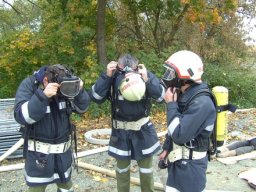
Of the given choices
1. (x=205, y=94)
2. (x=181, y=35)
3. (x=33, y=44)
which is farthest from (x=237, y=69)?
(x=205, y=94)

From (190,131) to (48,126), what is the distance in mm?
1351

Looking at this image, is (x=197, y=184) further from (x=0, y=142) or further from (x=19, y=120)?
(x=0, y=142)

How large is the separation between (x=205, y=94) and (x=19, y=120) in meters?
1.68

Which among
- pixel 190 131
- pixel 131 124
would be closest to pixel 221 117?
pixel 131 124

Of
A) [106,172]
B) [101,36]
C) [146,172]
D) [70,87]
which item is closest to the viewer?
[70,87]

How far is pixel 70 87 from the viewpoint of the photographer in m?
3.34

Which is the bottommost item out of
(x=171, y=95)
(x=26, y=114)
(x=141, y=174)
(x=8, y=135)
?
(x=141, y=174)

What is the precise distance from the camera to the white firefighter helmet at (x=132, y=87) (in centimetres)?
384

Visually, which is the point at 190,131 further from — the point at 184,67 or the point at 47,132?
the point at 47,132

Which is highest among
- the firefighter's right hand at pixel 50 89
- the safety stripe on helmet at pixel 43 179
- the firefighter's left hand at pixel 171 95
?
the firefighter's right hand at pixel 50 89

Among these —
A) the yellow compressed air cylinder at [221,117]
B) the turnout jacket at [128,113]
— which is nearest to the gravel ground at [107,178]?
the turnout jacket at [128,113]

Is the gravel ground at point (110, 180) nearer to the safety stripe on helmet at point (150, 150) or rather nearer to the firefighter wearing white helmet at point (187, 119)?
the safety stripe on helmet at point (150, 150)

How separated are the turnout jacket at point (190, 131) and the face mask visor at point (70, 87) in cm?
85

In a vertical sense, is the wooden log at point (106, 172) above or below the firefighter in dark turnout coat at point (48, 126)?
below
